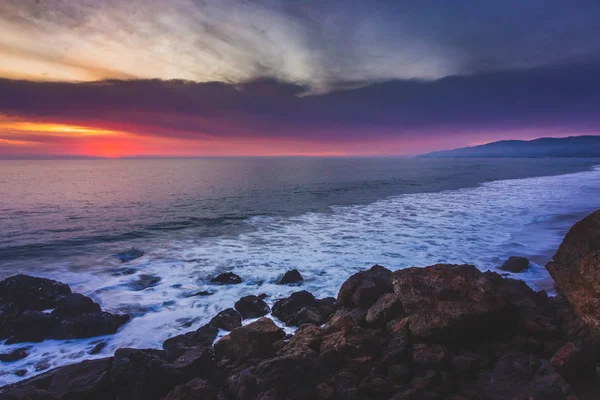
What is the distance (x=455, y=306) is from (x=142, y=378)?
5.91 metres

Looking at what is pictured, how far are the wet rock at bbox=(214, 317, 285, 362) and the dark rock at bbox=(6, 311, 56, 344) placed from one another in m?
6.10

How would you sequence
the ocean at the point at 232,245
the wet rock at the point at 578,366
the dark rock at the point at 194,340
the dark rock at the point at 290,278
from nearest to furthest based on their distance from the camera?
the wet rock at the point at 578,366 < the dark rock at the point at 194,340 < the ocean at the point at 232,245 < the dark rock at the point at 290,278

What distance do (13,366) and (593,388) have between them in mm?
12138

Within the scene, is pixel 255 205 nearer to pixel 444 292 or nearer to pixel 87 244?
pixel 87 244

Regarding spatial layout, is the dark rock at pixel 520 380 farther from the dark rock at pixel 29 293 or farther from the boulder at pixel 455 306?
the dark rock at pixel 29 293

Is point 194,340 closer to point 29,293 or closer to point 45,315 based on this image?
point 45,315

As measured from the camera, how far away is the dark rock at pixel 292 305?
1018cm

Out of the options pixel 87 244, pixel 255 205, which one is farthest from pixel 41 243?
pixel 255 205

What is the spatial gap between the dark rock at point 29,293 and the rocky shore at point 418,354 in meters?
6.58

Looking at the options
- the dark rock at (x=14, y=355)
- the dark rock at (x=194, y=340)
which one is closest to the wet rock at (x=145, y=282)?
the dark rock at (x=14, y=355)

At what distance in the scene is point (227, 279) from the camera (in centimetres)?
1425

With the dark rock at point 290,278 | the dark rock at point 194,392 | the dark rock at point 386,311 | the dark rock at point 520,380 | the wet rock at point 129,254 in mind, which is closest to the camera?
the dark rock at point 520,380

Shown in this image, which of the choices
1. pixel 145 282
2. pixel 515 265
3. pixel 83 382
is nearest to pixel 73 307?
pixel 145 282

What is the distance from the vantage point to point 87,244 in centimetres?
2198
